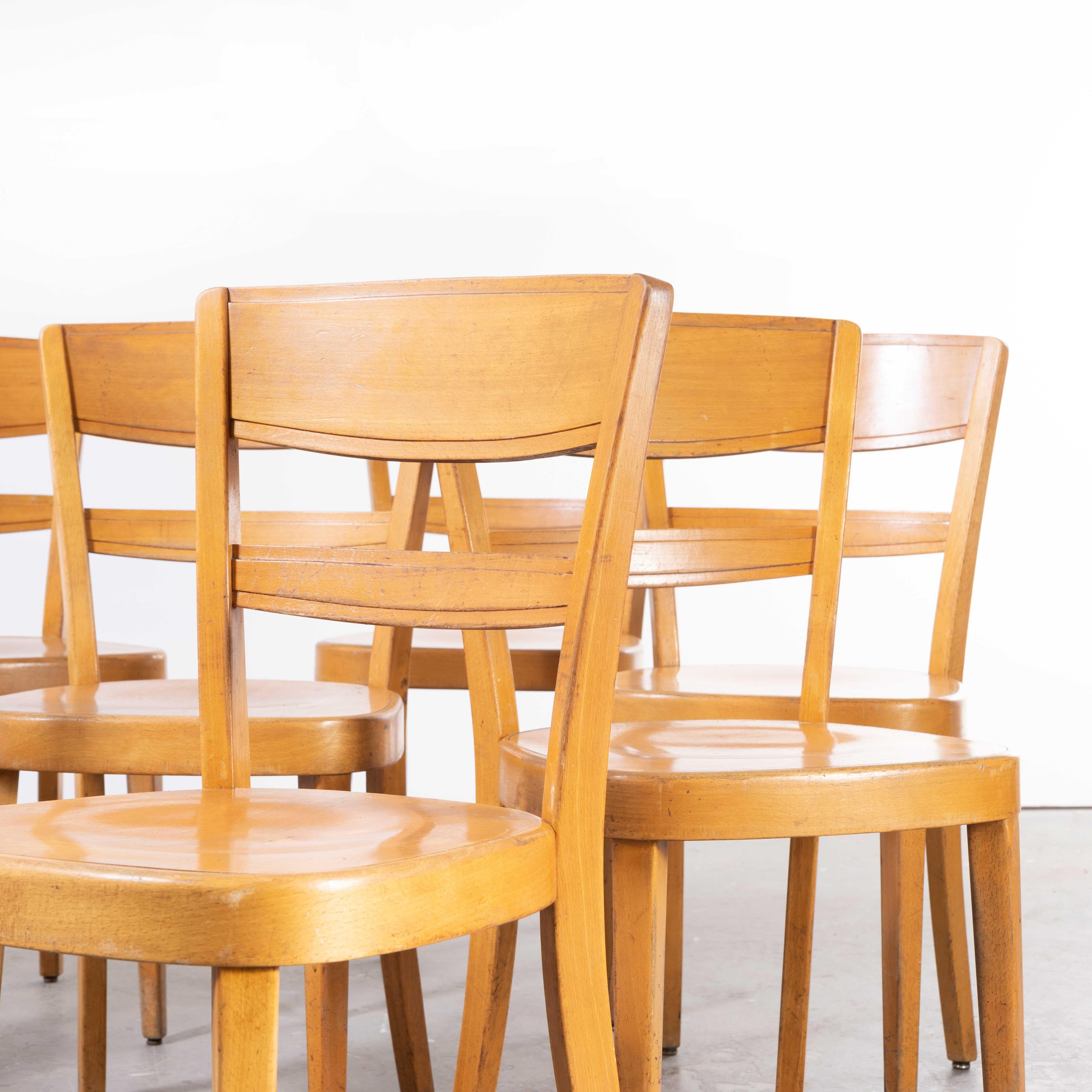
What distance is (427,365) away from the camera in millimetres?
946

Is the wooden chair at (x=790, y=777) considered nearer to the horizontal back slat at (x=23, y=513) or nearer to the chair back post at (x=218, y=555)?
the chair back post at (x=218, y=555)

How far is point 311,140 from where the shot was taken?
10.8 feet

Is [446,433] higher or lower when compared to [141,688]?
higher

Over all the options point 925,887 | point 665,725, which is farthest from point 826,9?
point 665,725

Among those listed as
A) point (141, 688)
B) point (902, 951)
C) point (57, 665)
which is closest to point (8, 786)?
point (141, 688)

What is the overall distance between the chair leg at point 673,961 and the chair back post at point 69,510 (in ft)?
2.39

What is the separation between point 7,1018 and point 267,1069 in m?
1.34

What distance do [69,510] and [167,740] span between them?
0.43m

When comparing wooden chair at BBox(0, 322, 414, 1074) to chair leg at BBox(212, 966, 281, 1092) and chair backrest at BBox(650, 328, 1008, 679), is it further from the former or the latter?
chair backrest at BBox(650, 328, 1008, 679)

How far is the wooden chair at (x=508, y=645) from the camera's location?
1753 mm

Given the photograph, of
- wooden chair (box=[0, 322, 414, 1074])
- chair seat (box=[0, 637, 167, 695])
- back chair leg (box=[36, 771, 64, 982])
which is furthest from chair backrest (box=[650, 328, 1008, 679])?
back chair leg (box=[36, 771, 64, 982])

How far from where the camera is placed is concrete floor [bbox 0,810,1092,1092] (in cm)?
165

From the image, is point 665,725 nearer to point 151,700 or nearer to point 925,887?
point 151,700

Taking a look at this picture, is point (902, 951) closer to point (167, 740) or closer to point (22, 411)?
point (167, 740)
